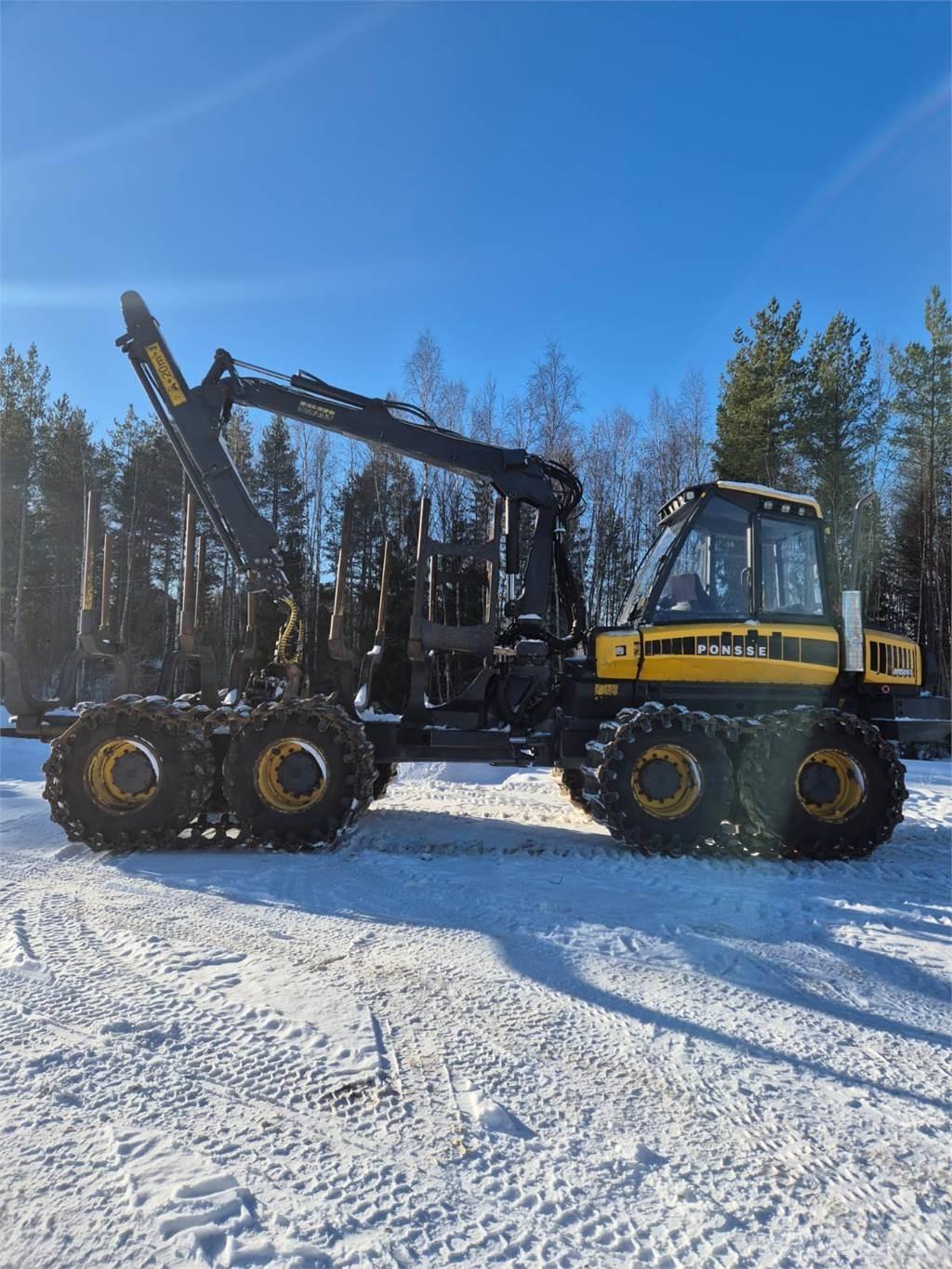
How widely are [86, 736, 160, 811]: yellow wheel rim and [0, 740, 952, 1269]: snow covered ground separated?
124 centimetres

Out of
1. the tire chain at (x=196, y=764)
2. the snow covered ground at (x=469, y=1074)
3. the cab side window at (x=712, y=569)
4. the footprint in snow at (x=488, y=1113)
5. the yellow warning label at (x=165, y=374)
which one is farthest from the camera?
the yellow warning label at (x=165, y=374)

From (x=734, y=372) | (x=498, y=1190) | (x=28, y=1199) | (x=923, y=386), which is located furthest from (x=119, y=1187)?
(x=923, y=386)

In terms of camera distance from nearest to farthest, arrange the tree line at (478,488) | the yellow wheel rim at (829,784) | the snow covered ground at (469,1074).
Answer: the snow covered ground at (469,1074)
the yellow wheel rim at (829,784)
the tree line at (478,488)

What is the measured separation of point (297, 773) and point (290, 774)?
0.05 metres

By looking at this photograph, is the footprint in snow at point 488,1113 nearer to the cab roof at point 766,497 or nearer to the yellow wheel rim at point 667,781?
the yellow wheel rim at point 667,781

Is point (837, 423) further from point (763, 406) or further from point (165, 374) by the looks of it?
point (165, 374)

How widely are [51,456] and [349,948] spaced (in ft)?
97.1

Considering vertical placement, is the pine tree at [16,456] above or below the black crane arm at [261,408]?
above

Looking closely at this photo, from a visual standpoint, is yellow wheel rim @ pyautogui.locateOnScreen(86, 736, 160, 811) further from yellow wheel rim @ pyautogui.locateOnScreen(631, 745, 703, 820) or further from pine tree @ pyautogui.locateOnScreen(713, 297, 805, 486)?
pine tree @ pyautogui.locateOnScreen(713, 297, 805, 486)

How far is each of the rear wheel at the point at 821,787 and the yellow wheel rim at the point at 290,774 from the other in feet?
11.8

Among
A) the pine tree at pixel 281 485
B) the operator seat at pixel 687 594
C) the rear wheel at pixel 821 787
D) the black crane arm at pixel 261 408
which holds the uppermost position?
the pine tree at pixel 281 485

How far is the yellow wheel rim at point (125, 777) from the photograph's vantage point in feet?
20.0

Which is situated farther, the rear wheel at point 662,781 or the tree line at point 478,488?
the tree line at point 478,488

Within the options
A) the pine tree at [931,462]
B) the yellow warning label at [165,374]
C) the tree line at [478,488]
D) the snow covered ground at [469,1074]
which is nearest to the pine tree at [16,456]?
the tree line at [478,488]
